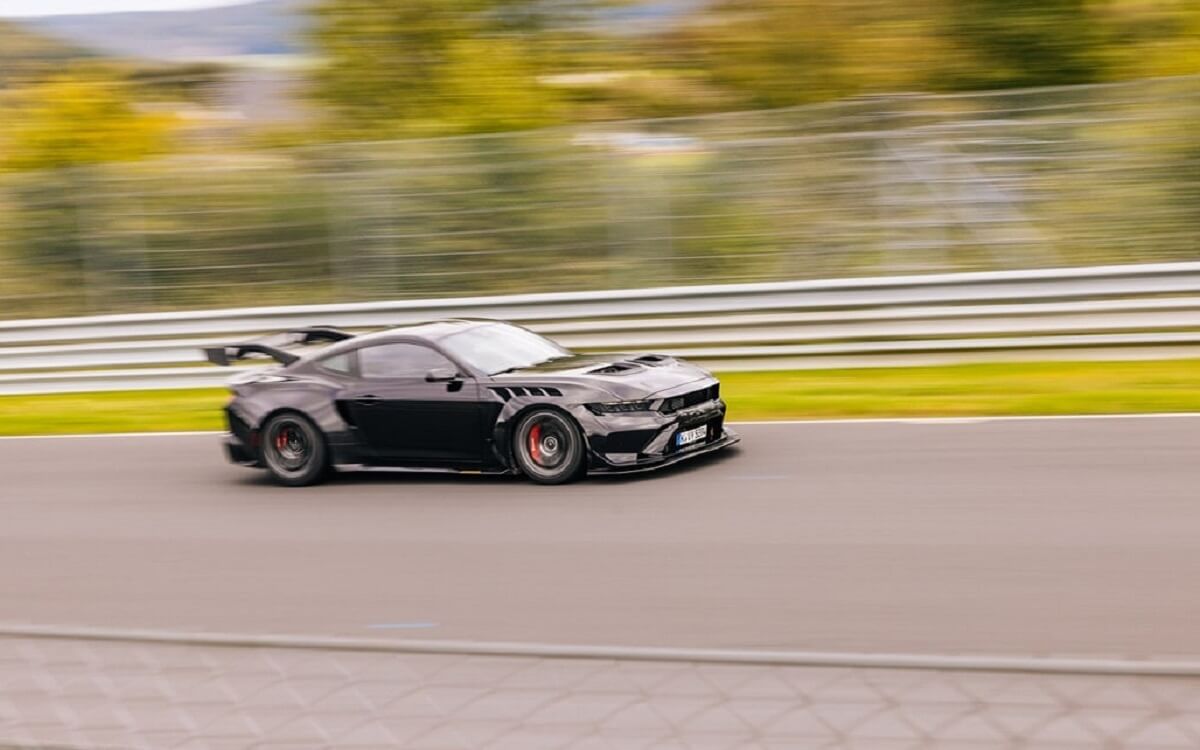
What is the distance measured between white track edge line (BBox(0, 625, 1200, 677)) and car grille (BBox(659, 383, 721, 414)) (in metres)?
4.34

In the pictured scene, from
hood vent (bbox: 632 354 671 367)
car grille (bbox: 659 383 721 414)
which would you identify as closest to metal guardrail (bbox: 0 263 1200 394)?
hood vent (bbox: 632 354 671 367)

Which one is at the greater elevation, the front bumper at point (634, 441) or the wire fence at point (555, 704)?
the front bumper at point (634, 441)

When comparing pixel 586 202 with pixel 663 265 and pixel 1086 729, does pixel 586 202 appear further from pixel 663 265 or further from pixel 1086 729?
pixel 1086 729

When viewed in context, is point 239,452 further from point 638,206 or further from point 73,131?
point 73,131

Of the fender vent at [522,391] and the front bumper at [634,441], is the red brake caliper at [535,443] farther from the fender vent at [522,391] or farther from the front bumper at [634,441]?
the front bumper at [634,441]

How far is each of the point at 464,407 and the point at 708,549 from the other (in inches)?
123

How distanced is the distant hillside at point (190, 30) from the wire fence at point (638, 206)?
936 centimetres

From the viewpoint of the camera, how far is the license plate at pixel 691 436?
35.2 ft

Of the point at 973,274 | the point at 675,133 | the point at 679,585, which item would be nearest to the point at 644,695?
the point at 679,585

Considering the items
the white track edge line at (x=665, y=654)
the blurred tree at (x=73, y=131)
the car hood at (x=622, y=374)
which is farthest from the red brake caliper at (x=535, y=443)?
the blurred tree at (x=73, y=131)

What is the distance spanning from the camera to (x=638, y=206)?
16719 millimetres

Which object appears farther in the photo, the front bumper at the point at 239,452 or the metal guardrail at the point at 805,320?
the metal guardrail at the point at 805,320

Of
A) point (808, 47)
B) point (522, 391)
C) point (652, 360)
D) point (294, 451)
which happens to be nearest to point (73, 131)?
point (808, 47)

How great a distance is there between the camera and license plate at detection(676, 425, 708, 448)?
1073cm
